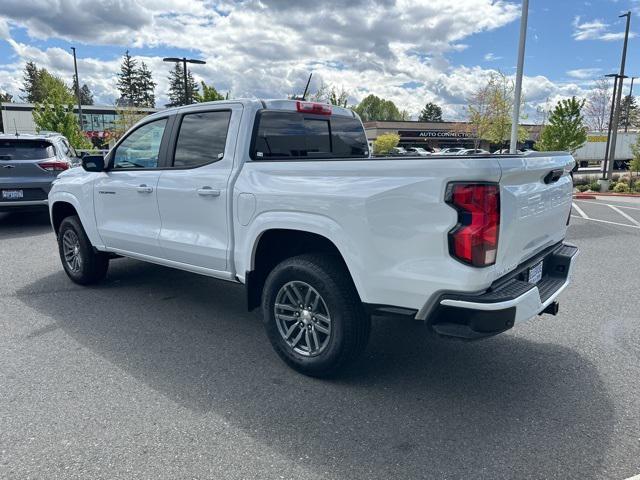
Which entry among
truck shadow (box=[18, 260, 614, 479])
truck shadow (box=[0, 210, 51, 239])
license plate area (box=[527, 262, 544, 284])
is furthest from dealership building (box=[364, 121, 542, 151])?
license plate area (box=[527, 262, 544, 284])

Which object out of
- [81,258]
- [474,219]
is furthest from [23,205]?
[474,219]

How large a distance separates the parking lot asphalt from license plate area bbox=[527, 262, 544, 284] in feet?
2.40

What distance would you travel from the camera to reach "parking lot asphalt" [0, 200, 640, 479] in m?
2.57

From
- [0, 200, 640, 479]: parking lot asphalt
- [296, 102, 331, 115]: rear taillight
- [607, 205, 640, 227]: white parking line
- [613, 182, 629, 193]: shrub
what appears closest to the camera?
[0, 200, 640, 479]: parking lot asphalt

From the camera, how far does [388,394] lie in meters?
3.27

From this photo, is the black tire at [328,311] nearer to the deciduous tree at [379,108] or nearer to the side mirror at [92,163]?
the side mirror at [92,163]

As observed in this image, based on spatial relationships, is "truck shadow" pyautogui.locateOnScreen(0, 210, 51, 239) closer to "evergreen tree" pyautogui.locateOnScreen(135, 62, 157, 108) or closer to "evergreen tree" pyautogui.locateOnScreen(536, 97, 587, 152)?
"evergreen tree" pyautogui.locateOnScreen(536, 97, 587, 152)

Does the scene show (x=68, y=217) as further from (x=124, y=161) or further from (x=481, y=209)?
(x=481, y=209)

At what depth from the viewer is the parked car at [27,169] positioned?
8.93 m

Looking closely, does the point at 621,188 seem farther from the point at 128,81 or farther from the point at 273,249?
the point at 128,81

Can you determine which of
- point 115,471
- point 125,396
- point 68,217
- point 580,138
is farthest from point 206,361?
point 580,138

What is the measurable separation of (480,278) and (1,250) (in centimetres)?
775

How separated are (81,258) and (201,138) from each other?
2478mm

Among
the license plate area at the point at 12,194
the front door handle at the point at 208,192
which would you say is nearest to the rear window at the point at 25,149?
the license plate area at the point at 12,194
